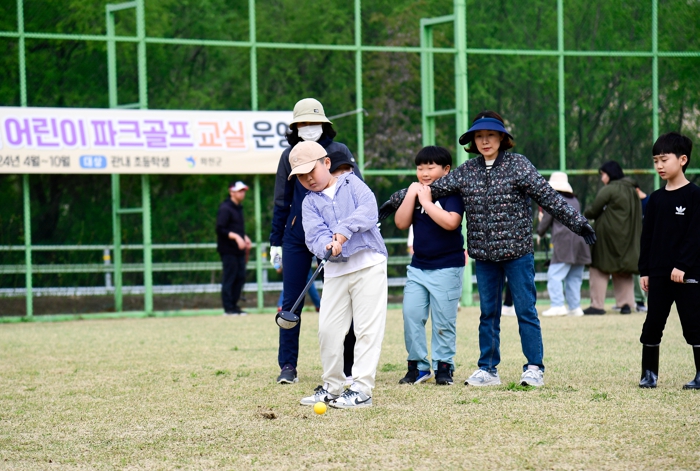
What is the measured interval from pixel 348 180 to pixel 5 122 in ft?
27.0

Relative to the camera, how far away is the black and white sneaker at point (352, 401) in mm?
5793

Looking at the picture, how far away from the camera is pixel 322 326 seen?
598cm

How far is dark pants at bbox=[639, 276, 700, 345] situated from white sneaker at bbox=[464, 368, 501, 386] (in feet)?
3.26

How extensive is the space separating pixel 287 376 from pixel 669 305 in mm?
2609

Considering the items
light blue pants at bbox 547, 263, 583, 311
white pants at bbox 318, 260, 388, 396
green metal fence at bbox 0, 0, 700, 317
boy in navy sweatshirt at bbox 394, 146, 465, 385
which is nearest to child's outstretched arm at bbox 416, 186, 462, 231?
boy in navy sweatshirt at bbox 394, 146, 465, 385

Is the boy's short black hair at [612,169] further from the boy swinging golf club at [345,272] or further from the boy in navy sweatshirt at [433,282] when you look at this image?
the boy swinging golf club at [345,272]

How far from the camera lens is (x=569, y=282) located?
12.7m

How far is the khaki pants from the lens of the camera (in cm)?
1280

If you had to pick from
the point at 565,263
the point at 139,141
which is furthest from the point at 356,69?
the point at 565,263

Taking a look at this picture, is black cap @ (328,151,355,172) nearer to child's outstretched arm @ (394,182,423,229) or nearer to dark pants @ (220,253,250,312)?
Answer: child's outstretched arm @ (394,182,423,229)

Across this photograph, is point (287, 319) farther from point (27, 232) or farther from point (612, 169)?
point (27, 232)

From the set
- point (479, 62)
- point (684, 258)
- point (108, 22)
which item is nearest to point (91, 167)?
point (108, 22)

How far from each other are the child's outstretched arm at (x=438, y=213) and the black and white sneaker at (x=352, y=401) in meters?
1.40

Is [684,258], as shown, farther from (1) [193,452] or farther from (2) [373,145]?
(2) [373,145]
